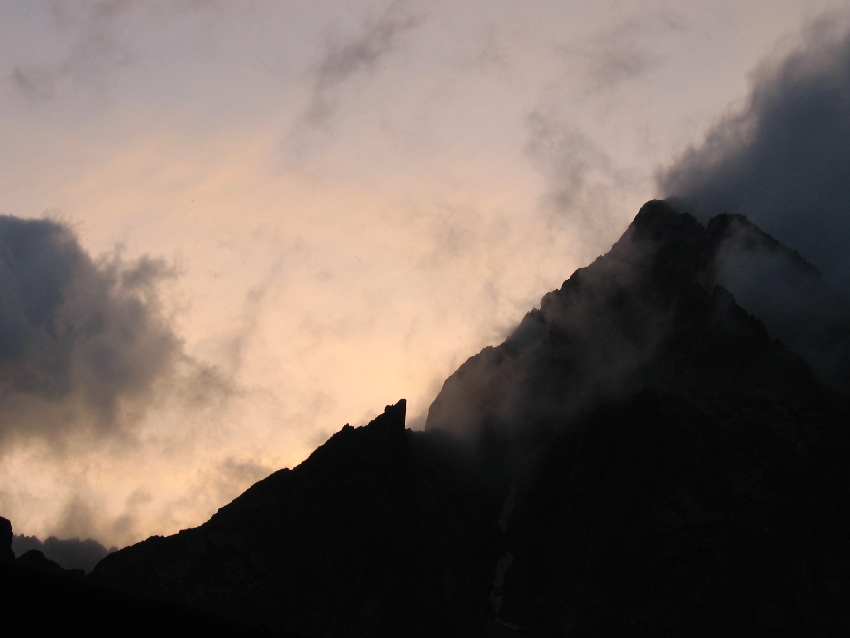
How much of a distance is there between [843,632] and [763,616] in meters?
16.6

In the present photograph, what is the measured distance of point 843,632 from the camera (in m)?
193

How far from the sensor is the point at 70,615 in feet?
118

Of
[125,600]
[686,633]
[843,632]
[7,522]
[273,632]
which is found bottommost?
[843,632]

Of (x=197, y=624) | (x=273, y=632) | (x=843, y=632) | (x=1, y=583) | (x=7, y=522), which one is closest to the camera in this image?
(x=1, y=583)

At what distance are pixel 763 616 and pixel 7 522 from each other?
157 metres

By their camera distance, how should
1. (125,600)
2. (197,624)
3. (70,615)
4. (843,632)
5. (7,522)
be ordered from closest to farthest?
(70,615) → (125,600) → (197,624) → (7,522) → (843,632)

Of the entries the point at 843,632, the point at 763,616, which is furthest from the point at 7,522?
the point at 843,632

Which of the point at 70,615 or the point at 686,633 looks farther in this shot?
the point at 686,633

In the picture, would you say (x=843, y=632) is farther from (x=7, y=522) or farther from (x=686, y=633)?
(x=7, y=522)

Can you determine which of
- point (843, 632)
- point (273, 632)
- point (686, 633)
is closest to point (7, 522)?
point (273, 632)

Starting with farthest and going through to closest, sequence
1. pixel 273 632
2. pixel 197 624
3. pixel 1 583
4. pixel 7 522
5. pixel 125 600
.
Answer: pixel 7 522 < pixel 273 632 < pixel 197 624 < pixel 125 600 < pixel 1 583

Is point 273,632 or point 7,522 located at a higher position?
point 7,522

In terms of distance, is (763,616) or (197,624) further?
(763,616)

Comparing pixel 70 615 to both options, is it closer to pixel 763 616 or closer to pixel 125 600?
pixel 125 600
